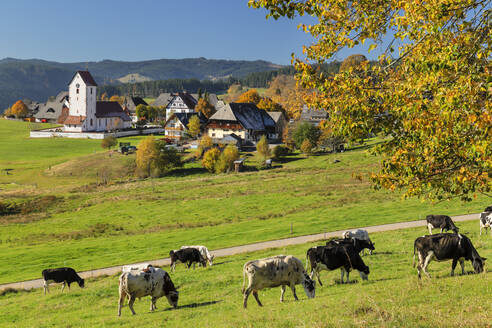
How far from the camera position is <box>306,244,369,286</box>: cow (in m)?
17.7

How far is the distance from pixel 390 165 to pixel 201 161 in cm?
7379

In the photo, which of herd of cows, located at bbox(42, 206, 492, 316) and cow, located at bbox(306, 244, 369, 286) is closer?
Answer: herd of cows, located at bbox(42, 206, 492, 316)

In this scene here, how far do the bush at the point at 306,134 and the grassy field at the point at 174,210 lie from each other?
7.41 m

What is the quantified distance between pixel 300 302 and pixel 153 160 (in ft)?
212

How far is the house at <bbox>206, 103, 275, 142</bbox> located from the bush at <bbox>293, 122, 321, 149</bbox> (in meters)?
19.5

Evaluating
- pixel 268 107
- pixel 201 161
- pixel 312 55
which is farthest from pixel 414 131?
pixel 268 107

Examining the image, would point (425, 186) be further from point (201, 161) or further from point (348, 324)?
point (201, 161)

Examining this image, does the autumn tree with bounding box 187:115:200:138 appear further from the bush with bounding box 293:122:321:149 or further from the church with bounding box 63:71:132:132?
the bush with bounding box 293:122:321:149

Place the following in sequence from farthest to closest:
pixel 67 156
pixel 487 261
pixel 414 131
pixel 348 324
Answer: pixel 67 156 < pixel 487 261 < pixel 414 131 < pixel 348 324

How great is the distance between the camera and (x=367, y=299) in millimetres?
13133

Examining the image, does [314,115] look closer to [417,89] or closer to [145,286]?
[145,286]

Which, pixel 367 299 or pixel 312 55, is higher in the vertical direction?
pixel 312 55

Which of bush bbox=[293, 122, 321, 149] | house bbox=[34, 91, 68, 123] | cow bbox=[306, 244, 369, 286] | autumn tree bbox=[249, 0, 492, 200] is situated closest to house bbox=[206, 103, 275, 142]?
bush bbox=[293, 122, 321, 149]

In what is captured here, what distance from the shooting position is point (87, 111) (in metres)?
133
